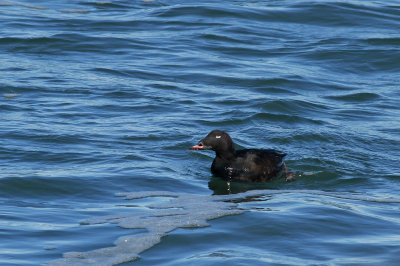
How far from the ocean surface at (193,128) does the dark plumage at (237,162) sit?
0.16 m

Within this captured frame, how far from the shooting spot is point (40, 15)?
22.0 metres

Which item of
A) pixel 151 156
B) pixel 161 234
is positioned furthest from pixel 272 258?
pixel 151 156

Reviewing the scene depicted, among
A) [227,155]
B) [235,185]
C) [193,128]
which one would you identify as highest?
[227,155]

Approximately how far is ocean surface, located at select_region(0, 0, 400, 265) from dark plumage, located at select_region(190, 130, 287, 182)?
0.16 meters

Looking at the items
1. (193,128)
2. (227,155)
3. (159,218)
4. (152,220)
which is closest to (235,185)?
(227,155)

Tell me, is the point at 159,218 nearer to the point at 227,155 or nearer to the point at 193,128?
the point at 227,155

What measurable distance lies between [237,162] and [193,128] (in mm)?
2310

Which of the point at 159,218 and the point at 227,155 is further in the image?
the point at 227,155

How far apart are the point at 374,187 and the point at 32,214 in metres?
4.38

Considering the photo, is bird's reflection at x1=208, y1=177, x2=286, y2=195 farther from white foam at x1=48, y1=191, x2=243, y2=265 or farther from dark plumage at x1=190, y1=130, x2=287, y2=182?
white foam at x1=48, y1=191, x2=243, y2=265

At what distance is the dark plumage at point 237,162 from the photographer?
11.2m

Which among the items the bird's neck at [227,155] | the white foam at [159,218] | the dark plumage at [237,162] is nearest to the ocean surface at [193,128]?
the white foam at [159,218]

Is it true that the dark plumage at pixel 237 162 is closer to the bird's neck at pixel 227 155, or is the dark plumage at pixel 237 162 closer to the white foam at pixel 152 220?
the bird's neck at pixel 227 155

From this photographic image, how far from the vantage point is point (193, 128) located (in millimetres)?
13438
